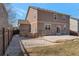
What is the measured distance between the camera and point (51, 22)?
13.5ft

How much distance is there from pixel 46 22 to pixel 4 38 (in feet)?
Answer: 2.25

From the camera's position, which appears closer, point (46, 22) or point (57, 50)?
point (57, 50)

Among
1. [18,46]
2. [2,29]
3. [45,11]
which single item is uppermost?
[45,11]

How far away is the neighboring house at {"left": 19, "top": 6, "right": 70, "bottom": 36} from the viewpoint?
160 inches

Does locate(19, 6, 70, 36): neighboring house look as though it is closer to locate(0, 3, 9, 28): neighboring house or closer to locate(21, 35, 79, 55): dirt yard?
locate(21, 35, 79, 55): dirt yard

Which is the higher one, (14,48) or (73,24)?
(73,24)

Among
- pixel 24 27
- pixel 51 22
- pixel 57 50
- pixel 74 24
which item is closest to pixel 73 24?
pixel 74 24

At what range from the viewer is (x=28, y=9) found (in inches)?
160

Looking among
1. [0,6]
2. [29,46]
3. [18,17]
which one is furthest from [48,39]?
[0,6]

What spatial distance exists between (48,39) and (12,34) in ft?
1.85

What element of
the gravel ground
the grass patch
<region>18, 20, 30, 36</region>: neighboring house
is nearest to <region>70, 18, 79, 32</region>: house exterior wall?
the grass patch

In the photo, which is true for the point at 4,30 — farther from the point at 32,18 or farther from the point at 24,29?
the point at 32,18

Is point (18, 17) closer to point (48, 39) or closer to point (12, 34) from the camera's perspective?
point (12, 34)

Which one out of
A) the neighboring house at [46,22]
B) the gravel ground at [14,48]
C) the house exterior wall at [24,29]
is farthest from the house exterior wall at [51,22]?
the gravel ground at [14,48]
